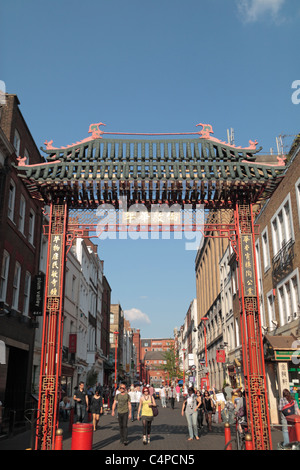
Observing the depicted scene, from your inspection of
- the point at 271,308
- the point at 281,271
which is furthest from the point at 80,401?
the point at 271,308

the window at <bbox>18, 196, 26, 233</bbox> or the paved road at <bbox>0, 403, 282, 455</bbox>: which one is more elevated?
the window at <bbox>18, 196, 26, 233</bbox>

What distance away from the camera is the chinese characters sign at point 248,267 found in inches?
488

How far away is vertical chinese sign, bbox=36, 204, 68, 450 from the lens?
11359mm

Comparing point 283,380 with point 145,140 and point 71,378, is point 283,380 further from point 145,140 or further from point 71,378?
point 71,378

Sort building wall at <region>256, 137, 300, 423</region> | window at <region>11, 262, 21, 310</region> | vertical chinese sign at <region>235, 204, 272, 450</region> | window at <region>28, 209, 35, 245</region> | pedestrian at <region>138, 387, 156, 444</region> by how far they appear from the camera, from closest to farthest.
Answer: vertical chinese sign at <region>235, 204, 272, 450</region>, pedestrian at <region>138, 387, 156, 444</region>, building wall at <region>256, 137, 300, 423</region>, window at <region>11, 262, 21, 310</region>, window at <region>28, 209, 35, 245</region>

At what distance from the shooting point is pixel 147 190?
43.1 feet

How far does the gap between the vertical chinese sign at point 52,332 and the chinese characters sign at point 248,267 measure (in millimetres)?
5249

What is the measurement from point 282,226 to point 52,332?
13500mm

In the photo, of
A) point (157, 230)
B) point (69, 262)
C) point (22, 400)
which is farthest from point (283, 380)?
point (69, 262)

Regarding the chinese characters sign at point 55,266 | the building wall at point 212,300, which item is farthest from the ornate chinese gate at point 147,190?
the building wall at point 212,300

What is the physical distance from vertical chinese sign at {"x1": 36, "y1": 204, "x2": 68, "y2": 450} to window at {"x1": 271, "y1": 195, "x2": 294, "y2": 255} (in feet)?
36.1

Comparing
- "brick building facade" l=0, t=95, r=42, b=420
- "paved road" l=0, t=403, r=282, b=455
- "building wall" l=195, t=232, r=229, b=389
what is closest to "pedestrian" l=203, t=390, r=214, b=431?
"paved road" l=0, t=403, r=282, b=455

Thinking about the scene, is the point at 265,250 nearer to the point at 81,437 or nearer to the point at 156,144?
the point at 156,144

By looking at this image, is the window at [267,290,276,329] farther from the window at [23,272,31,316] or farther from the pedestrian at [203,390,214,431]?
the window at [23,272,31,316]
